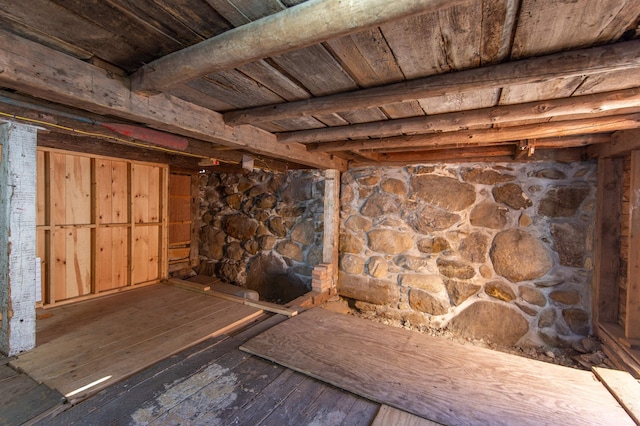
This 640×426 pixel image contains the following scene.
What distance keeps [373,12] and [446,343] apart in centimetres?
198

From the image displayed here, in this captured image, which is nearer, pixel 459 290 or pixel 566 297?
pixel 566 297

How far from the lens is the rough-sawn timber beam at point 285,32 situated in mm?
708

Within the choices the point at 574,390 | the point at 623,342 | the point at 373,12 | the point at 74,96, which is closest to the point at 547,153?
the point at 623,342

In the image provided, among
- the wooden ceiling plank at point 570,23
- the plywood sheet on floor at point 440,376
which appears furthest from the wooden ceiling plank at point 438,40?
the plywood sheet on floor at point 440,376

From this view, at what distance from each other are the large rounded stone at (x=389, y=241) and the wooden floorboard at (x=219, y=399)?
184 cm

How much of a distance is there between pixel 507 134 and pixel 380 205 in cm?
142

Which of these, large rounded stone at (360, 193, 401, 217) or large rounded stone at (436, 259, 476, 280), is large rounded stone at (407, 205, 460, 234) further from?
large rounded stone at (436, 259, 476, 280)

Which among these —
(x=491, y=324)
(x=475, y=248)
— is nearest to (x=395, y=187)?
(x=475, y=248)

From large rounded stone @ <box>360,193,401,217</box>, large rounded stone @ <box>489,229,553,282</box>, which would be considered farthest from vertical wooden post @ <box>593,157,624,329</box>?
large rounded stone @ <box>360,193,401,217</box>

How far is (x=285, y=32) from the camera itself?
0.82 meters

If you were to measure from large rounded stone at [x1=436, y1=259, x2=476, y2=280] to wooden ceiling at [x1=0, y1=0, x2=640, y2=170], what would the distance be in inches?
56.2

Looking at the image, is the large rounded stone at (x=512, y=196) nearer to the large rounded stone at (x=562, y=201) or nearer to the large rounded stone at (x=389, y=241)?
the large rounded stone at (x=562, y=201)

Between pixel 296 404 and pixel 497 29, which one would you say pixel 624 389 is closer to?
pixel 296 404

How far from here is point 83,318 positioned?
2.23 m
